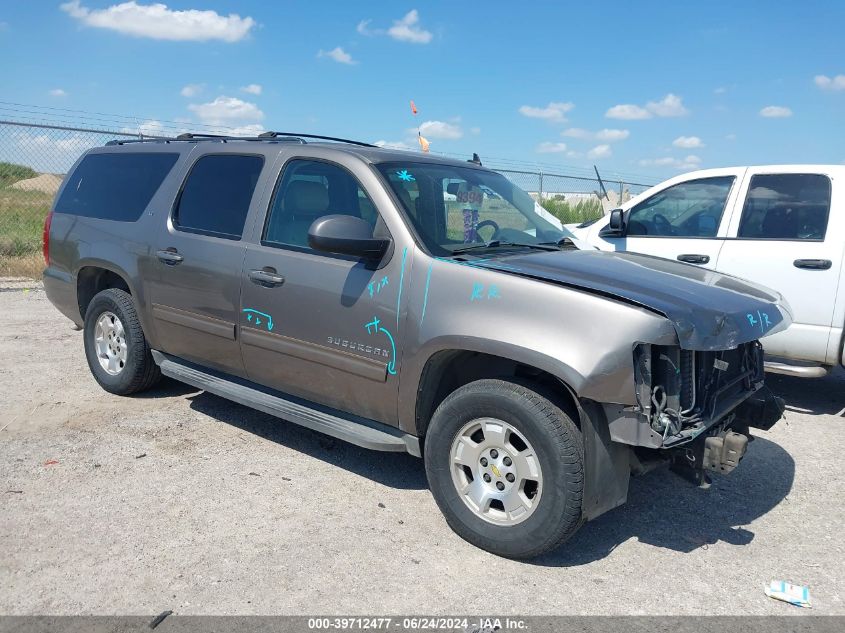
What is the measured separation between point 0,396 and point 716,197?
20.8ft

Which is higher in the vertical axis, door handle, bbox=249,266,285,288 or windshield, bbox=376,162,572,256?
windshield, bbox=376,162,572,256

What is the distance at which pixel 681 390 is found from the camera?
3.14 meters

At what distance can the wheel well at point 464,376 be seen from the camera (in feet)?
10.9

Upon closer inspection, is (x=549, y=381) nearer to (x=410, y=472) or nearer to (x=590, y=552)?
(x=590, y=552)

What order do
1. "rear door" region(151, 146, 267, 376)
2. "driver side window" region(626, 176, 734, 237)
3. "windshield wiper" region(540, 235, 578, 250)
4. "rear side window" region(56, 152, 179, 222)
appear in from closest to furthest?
"windshield wiper" region(540, 235, 578, 250), "rear door" region(151, 146, 267, 376), "rear side window" region(56, 152, 179, 222), "driver side window" region(626, 176, 734, 237)

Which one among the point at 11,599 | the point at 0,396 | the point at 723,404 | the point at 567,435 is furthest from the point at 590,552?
the point at 0,396

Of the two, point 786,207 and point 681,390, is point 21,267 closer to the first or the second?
point 786,207

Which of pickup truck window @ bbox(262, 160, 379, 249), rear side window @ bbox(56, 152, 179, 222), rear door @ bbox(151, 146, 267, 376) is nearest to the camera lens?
pickup truck window @ bbox(262, 160, 379, 249)

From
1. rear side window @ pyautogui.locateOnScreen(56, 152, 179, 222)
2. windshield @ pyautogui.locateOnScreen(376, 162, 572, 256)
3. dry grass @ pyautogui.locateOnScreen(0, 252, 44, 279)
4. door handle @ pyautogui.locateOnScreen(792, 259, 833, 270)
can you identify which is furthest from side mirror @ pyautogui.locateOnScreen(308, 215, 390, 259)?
dry grass @ pyautogui.locateOnScreen(0, 252, 44, 279)

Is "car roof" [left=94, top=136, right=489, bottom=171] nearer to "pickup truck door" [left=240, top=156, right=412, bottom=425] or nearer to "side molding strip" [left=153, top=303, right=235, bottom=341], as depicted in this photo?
"pickup truck door" [left=240, top=156, right=412, bottom=425]

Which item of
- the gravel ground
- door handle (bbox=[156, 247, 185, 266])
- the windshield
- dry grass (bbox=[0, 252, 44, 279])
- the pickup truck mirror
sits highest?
the windshield

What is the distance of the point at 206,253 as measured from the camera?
4578 millimetres

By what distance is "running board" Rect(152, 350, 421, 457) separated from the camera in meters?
3.78

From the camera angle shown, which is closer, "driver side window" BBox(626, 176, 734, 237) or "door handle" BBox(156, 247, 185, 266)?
"door handle" BBox(156, 247, 185, 266)
